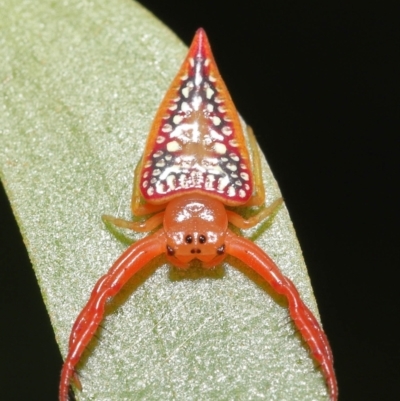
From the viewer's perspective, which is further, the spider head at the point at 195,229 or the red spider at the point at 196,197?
the spider head at the point at 195,229

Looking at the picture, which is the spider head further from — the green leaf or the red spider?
the green leaf

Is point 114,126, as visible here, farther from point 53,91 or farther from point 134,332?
point 134,332

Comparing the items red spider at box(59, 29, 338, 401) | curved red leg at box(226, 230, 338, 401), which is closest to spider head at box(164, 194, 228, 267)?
red spider at box(59, 29, 338, 401)

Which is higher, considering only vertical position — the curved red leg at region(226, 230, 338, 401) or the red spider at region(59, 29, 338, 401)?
the red spider at region(59, 29, 338, 401)

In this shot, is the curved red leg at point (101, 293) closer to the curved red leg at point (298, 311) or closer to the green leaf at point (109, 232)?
the green leaf at point (109, 232)

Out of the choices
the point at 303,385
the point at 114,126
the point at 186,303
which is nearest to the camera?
the point at 303,385

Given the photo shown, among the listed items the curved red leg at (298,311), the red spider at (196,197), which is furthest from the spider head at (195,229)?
the curved red leg at (298,311)

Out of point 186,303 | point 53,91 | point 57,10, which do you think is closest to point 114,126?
point 53,91
